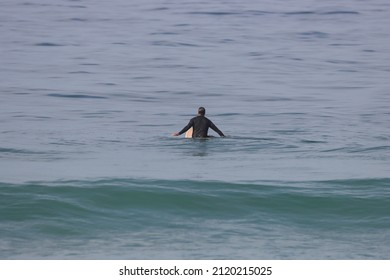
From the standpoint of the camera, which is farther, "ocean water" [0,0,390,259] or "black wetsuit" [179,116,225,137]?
"black wetsuit" [179,116,225,137]

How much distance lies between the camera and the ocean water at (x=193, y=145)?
16.5 metres

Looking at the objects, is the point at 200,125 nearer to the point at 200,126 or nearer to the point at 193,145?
the point at 200,126

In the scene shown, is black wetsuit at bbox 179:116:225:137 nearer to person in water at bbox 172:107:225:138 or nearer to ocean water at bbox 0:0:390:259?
person in water at bbox 172:107:225:138

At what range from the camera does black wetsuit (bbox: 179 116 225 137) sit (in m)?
23.1

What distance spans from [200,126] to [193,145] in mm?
630

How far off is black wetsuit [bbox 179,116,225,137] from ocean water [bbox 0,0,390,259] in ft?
1.30

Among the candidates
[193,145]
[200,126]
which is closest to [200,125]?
[200,126]

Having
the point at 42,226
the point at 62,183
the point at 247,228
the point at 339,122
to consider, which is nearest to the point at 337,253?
the point at 247,228

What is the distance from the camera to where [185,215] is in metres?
18.2

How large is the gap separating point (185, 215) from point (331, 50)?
35.8m

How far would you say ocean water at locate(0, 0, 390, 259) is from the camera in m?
16.5

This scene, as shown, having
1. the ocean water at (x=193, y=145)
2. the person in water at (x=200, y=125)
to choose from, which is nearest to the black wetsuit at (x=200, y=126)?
the person in water at (x=200, y=125)

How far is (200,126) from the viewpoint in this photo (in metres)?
23.2

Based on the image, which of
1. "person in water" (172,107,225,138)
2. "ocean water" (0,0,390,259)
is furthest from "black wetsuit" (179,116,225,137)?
"ocean water" (0,0,390,259)
